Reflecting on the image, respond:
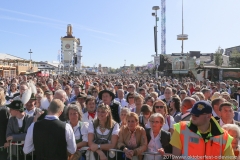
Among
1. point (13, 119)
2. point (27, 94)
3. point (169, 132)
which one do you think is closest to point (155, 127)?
point (169, 132)

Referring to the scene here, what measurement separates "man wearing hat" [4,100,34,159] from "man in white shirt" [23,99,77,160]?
87cm

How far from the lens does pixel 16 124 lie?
4.19 m

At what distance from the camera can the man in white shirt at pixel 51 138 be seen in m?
3.25

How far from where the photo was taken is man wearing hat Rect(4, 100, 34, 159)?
416cm

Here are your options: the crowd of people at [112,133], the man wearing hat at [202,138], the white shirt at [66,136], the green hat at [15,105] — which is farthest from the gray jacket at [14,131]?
the man wearing hat at [202,138]

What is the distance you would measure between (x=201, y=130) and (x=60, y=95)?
158 inches

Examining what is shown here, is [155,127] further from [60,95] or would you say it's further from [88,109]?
[60,95]

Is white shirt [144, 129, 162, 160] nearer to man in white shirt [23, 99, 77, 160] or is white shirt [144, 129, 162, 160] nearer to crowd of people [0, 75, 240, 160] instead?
crowd of people [0, 75, 240, 160]

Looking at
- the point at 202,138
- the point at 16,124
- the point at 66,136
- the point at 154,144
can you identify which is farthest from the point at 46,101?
the point at 202,138

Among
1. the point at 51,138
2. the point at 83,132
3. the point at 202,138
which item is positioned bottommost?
the point at 83,132

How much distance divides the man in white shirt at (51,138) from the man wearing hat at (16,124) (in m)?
0.87

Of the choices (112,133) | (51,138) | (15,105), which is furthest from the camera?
(15,105)

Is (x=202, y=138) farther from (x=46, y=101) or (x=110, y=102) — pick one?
(x=46, y=101)

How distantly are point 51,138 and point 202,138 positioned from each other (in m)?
2.02
